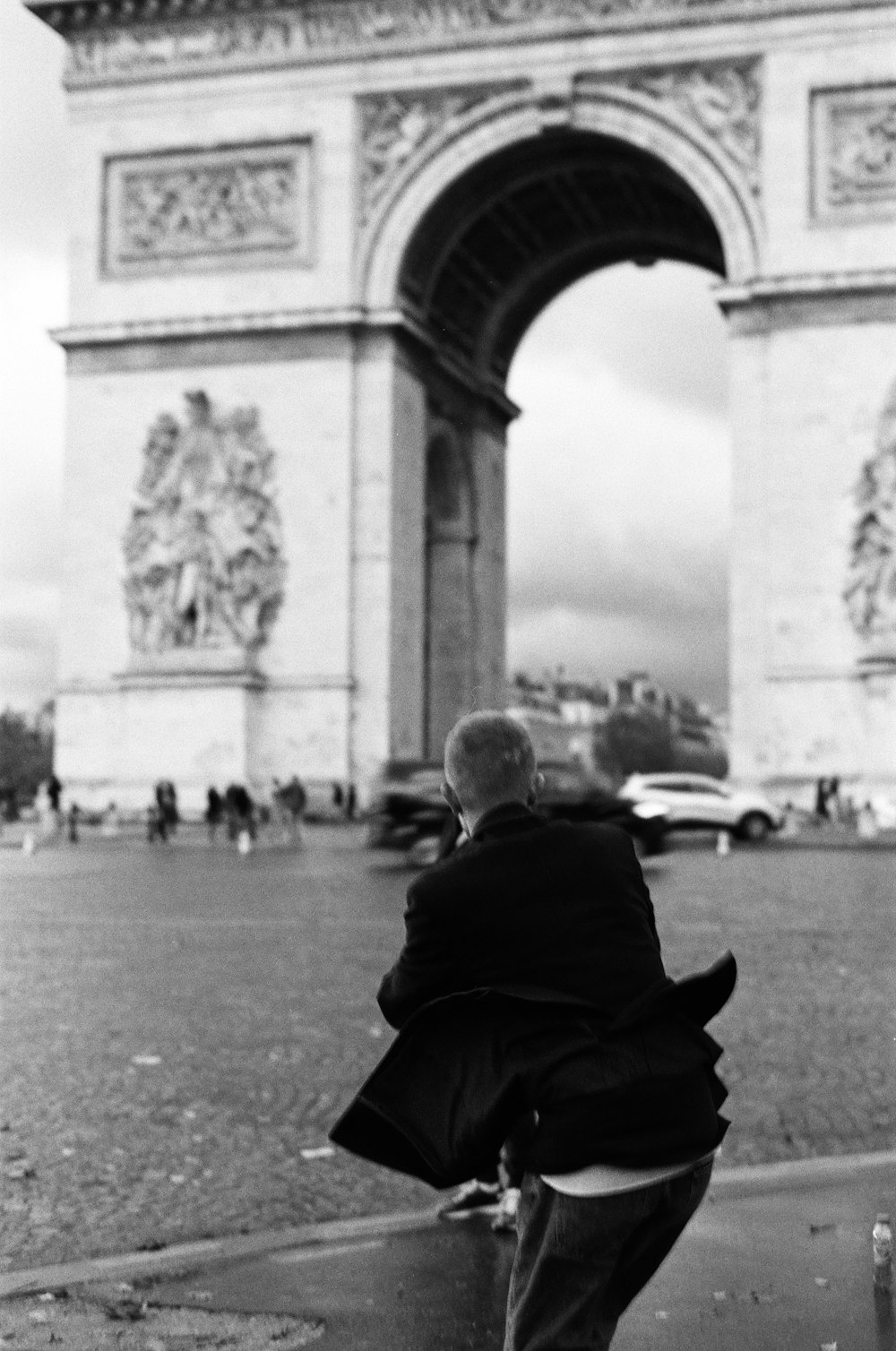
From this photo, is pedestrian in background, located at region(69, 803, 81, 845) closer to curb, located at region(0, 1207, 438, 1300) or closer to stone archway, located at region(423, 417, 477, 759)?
stone archway, located at region(423, 417, 477, 759)

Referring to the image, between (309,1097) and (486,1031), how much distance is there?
4.14m

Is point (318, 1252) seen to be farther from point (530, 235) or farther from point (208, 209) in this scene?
point (530, 235)

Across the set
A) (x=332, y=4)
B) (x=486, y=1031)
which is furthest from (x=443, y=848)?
(x=332, y=4)

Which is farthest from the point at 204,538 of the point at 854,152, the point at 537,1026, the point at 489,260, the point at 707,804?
Answer: the point at 537,1026

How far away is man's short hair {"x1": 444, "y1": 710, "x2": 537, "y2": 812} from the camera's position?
312cm

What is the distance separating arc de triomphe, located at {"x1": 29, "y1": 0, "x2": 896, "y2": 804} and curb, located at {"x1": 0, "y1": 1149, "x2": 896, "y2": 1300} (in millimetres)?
22137

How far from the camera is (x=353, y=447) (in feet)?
98.4

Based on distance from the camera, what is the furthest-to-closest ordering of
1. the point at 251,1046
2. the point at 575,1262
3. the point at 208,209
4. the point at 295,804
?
the point at 208,209, the point at 295,804, the point at 251,1046, the point at 575,1262

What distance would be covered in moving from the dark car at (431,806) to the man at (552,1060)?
17.7m

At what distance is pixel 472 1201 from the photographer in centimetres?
507

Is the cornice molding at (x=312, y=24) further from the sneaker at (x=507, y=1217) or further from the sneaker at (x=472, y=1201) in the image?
the sneaker at (x=507, y=1217)

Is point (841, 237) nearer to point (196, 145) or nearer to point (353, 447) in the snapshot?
point (353, 447)

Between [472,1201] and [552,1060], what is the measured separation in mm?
2256

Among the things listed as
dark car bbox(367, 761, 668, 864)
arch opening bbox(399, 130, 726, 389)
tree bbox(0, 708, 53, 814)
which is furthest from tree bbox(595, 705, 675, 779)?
dark car bbox(367, 761, 668, 864)
